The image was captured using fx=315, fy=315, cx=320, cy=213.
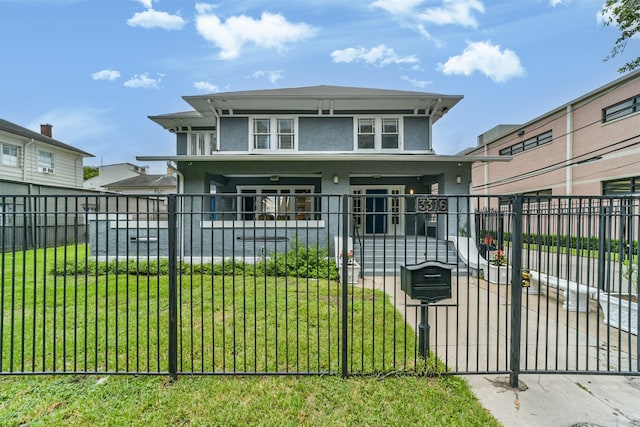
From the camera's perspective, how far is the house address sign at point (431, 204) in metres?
3.38

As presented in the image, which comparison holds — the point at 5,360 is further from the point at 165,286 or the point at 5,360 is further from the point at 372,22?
the point at 372,22

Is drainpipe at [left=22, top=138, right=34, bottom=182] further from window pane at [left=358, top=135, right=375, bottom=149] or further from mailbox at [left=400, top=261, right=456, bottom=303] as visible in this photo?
mailbox at [left=400, top=261, right=456, bottom=303]

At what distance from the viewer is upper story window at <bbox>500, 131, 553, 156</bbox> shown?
55.2 feet

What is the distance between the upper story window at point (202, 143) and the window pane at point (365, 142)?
6.39 metres

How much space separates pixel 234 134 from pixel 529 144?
54.8 ft

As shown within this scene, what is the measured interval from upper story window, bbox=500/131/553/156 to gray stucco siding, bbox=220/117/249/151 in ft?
51.2

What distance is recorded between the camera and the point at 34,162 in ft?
54.9

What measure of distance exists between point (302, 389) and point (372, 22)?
12.7 meters

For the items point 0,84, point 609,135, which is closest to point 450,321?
point 609,135

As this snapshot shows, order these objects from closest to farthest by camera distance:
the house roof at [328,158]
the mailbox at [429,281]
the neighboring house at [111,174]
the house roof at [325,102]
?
the mailbox at [429,281]
the house roof at [328,158]
the house roof at [325,102]
the neighboring house at [111,174]

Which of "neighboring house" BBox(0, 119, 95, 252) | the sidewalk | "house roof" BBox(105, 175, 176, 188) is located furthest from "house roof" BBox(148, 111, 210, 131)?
the sidewalk

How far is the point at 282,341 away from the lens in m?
4.16

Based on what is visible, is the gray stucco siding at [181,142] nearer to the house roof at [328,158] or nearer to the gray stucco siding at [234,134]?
the gray stucco siding at [234,134]

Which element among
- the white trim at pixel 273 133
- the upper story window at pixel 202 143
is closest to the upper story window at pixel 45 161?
the upper story window at pixel 202 143
